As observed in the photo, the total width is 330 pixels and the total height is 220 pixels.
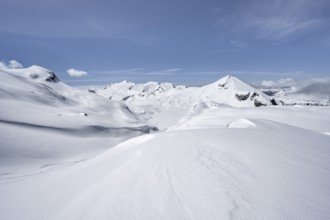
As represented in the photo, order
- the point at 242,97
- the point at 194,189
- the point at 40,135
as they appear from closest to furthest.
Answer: the point at 194,189 → the point at 40,135 → the point at 242,97

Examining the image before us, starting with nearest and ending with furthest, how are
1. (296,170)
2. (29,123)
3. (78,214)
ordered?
1. (78,214)
2. (296,170)
3. (29,123)

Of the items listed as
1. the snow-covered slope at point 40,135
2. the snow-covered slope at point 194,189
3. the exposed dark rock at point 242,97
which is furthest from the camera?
the exposed dark rock at point 242,97

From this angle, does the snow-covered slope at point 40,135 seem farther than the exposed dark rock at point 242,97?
No

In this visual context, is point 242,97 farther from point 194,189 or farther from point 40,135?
point 194,189

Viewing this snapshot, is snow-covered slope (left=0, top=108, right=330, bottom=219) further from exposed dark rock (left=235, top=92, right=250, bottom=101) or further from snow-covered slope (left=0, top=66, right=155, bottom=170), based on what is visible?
exposed dark rock (left=235, top=92, right=250, bottom=101)

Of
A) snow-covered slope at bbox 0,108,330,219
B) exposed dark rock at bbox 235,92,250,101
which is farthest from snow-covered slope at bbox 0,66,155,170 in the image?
exposed dark rock at bbox 235,92,250,101

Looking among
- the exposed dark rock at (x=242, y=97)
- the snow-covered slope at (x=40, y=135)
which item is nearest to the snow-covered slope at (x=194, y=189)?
the snow-covered slope at (x=40, y=135)

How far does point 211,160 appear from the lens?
485 centimetres

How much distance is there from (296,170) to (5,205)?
20.1 feet

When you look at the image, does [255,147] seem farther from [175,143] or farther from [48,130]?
[48,130]

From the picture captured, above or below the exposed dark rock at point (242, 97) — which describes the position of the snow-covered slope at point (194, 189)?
below

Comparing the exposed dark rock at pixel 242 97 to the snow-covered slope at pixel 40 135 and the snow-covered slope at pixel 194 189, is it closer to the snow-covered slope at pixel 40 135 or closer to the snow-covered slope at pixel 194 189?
the snow-covered slope at pixel 40 135

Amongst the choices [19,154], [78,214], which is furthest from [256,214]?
[19,154]

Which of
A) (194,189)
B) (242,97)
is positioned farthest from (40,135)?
(242,97)
